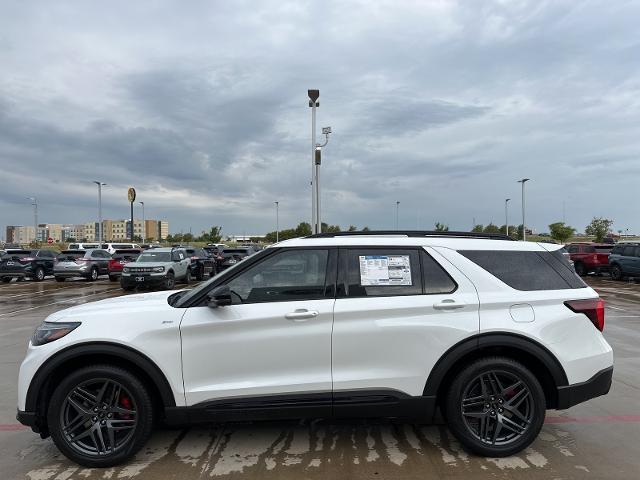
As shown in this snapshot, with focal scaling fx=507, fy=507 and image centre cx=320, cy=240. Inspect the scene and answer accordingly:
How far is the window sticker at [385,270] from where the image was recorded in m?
4.03

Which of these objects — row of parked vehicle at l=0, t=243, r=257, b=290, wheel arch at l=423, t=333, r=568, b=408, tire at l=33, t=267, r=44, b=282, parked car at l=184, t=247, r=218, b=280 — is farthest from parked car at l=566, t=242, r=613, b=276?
tire at l=33, t=267, r=44, b=282

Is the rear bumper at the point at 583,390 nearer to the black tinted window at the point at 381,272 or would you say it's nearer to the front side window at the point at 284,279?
the black tinted window at the point at 381,272

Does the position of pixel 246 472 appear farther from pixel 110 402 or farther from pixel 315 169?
pixel 315 169

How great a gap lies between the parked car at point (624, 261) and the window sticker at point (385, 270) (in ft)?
72.4

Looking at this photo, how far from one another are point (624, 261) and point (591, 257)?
357cm

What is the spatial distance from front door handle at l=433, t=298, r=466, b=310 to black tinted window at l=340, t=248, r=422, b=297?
0.58 ft

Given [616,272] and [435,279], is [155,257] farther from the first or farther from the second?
[616,272]

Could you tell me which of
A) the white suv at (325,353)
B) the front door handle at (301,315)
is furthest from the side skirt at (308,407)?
the front door handle at (301,315)

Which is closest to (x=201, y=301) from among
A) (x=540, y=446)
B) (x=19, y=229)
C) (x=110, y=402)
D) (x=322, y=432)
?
(x=110, y=402)

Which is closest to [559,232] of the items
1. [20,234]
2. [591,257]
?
[591,257]

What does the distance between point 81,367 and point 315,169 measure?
19.2 meters

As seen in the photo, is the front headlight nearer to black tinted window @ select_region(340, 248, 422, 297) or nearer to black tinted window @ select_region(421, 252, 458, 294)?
black tinted window @ select_region(340, 248, 422, 297)

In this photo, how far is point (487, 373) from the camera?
3.93 meters

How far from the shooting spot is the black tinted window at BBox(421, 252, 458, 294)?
158 inches
